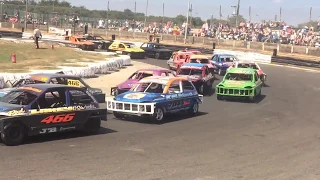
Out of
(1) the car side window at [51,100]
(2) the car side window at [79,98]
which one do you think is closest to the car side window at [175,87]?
(2) the car side window at [79,98]

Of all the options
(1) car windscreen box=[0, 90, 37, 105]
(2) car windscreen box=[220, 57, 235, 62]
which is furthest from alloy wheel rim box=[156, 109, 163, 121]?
(2) car windscreen box=[220, 57, 235, 62]

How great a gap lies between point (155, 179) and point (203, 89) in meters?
13.7

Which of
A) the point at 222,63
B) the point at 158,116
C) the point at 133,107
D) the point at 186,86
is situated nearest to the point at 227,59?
the point at 222,63

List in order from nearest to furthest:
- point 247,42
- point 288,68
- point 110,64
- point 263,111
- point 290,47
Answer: point 263,111
point 110,64
point 288,68
point 290,47
point 247,42

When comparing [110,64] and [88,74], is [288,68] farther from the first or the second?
[88,74]

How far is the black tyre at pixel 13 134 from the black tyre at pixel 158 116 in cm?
453

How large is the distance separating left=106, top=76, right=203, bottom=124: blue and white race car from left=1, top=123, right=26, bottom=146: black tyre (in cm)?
419

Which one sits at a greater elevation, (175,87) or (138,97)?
(175,87)

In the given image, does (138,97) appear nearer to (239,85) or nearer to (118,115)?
(118,115)

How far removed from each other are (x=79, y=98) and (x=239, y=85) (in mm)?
9583

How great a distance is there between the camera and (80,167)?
834 centimetres

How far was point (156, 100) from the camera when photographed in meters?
13.8

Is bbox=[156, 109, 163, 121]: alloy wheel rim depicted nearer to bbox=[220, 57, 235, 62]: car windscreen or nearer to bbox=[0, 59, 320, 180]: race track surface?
bbox=[0, 59, 320, 180]: race track surface

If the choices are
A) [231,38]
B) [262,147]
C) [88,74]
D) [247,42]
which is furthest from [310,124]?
[231,38]
